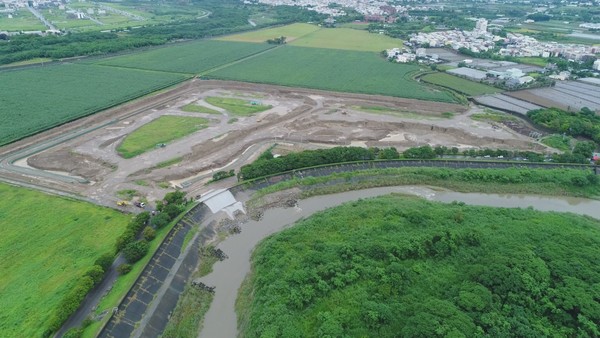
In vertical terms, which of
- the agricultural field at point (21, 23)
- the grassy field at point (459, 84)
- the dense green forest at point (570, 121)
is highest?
the agricultural field at point (21, 23)

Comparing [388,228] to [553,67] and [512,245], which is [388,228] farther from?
[553,67]

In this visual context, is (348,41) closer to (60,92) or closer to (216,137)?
(216,137)

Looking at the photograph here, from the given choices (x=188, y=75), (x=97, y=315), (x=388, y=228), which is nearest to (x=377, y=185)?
(x=388, y=228)

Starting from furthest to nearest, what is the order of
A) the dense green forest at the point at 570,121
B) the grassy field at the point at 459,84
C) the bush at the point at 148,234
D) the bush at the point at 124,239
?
1. the grassy field at the point at 459,84
2. the dense green forest at the point at 570,121
3. the bush at the point at 148,234
4. the bush at the point at 124,239

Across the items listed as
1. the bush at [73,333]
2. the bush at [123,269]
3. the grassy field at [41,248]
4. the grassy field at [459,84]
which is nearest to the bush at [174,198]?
the grassy field at [41,248]

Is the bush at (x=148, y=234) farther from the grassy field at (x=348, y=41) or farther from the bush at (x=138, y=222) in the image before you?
the grassy field at (x=348, y=41)

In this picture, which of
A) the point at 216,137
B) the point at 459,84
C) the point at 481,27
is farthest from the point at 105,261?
the point at 481,27

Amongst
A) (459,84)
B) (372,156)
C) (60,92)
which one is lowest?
(459,84)
